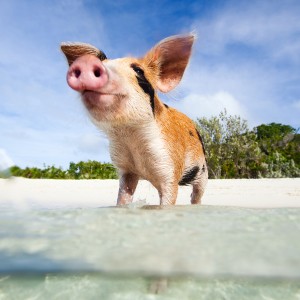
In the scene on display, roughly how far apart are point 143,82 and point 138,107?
26 cm

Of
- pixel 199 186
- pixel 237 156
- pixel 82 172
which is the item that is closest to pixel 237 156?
pixel 237 156

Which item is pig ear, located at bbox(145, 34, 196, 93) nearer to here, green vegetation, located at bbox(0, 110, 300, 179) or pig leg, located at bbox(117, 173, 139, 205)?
pig leg, located at bbox(117, 173, 139, 205)

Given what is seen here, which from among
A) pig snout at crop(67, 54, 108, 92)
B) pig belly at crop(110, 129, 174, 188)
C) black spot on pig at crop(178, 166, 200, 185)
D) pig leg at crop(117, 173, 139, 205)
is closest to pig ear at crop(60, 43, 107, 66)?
pig snout at crop(67, 54, 108, 92)

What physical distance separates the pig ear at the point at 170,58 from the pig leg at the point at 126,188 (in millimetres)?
901

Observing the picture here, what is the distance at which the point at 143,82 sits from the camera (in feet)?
12.0

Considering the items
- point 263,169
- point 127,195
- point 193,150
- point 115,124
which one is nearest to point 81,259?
point 115,124

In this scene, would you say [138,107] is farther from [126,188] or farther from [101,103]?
[126,188]

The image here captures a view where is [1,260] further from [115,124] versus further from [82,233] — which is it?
[115,124]

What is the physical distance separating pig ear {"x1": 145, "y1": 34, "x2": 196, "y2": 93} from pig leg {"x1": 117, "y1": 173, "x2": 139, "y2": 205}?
35.5 inches

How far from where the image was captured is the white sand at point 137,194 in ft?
24.0

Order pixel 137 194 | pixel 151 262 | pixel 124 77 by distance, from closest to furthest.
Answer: pixel 151 262, pixel 124 77, pixel 137 194

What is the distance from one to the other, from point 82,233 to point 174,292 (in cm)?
73

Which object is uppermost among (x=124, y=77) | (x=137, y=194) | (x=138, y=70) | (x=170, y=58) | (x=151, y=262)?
(x=170, y=58)

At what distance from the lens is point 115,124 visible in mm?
3510
